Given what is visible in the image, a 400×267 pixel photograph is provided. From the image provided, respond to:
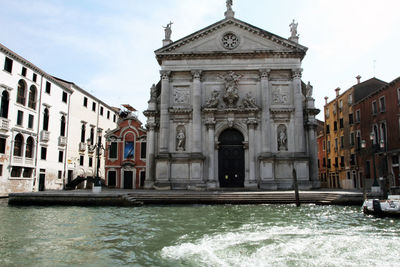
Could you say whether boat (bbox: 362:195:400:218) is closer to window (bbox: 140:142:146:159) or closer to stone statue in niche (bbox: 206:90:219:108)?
stone statue in niche (bbox: 206:90:219:108)

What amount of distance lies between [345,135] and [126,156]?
80.5 ft

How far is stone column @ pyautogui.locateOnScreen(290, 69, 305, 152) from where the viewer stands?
85.5ft

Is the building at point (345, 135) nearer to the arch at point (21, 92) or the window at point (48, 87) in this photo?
the window at point (48, 87)

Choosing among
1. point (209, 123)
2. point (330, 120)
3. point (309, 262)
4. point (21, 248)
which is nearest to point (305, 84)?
point (209, 123)

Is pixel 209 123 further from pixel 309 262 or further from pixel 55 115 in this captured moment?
pixel 309 262

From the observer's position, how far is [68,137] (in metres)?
34.8

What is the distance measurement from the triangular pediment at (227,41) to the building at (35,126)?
1153cm

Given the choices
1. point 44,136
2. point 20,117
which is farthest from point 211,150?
point 20,117

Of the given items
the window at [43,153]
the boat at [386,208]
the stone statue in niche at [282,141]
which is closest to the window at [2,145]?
the window at [43,153]

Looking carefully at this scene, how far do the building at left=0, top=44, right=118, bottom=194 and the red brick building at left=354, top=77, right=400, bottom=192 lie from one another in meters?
27.4

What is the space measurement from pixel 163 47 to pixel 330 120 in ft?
83.7

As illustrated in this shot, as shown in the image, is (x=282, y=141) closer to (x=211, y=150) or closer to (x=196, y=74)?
(x=211, y=150)

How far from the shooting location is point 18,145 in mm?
27859

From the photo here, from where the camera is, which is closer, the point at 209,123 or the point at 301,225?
the point at 301,225
